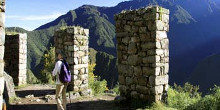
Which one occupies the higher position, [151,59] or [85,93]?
[151,59]

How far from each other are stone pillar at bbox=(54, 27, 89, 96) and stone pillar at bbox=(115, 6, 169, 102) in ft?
9.42

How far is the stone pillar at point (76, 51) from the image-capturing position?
12.4 m

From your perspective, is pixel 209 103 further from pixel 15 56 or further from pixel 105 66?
pixel 105 66

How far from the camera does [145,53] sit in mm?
9406

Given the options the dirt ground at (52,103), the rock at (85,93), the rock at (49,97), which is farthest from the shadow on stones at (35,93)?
the rock at (85,93)

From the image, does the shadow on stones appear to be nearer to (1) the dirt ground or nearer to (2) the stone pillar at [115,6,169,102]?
(1) the dirt ground

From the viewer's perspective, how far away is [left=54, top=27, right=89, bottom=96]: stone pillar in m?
12.4

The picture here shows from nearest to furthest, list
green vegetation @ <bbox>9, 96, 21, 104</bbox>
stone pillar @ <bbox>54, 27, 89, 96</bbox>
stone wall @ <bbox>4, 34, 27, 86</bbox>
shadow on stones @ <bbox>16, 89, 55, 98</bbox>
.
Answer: green vegetation @ <bbox>9, 96, 21, 104</bbox> → stone pillar @ <bbox>54, 27, 89, 96</bbox> → shadow on stones @ <bbox>16, 89, 55, 98</bbox> → stone wall @ <bbox>4, 34, 27, 86</bbox>

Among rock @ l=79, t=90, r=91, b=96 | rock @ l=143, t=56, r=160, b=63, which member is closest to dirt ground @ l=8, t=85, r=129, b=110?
rock @ l=79, t=90, r=91, b=96

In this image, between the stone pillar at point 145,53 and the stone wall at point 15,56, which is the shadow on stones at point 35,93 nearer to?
the stone wall at point 15,56

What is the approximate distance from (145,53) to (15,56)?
839 cm

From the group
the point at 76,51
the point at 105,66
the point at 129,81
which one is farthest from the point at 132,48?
the point at 105,66

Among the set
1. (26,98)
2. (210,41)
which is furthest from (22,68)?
(210,41)

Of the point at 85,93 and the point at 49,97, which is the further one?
the point at 85,93
